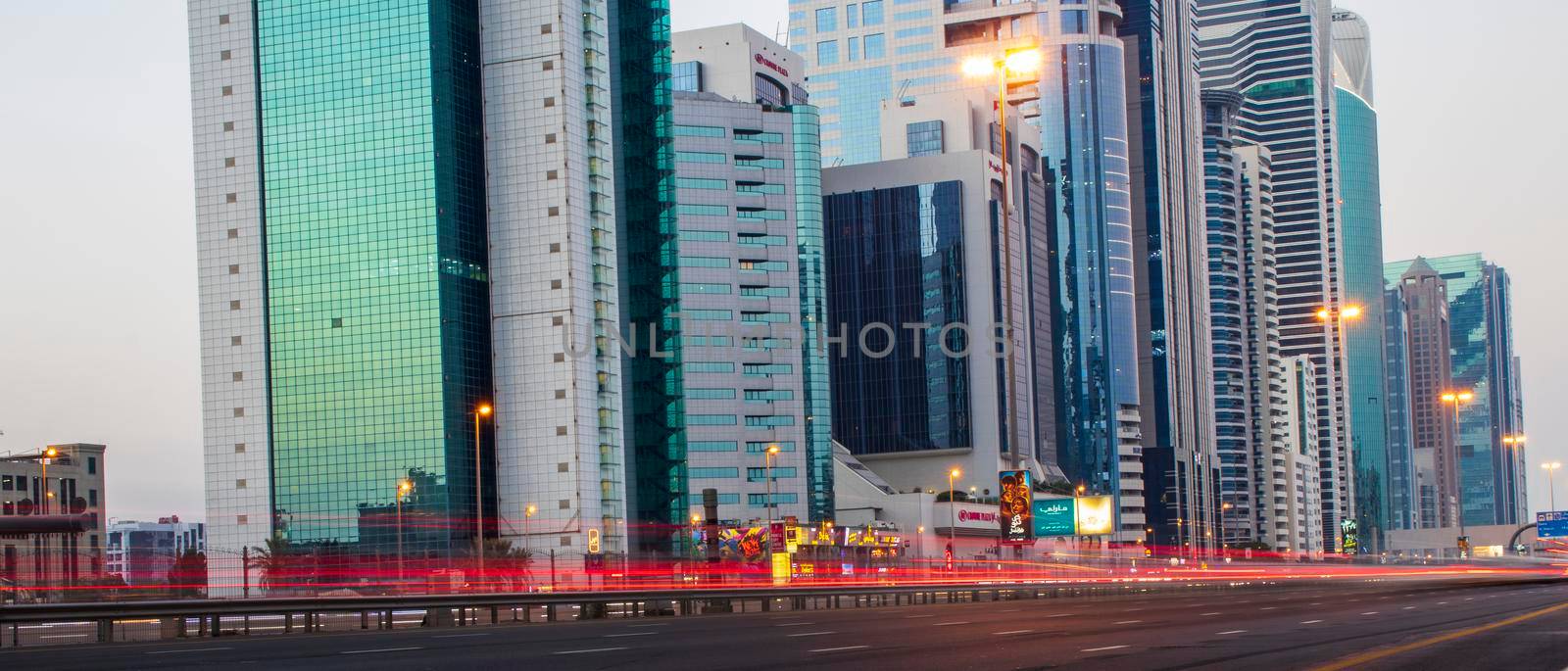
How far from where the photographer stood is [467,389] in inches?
5871

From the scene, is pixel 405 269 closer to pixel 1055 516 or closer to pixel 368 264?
pixel 368 264

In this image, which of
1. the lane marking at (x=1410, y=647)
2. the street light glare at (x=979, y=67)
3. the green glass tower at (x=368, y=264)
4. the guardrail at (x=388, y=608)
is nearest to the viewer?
the lane marking at (x=1410, y=647)

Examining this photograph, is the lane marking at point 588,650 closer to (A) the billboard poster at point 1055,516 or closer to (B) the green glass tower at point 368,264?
(A) the billboard poster at point 1055,516

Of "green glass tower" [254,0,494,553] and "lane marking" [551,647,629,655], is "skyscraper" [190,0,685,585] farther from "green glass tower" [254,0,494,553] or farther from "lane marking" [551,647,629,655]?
"lane marking" [551,647,629,655]

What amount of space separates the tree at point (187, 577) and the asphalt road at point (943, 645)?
1994cm

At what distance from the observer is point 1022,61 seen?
56.3 m

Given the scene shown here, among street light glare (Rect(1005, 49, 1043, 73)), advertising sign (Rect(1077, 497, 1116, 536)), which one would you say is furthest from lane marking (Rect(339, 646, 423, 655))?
advertising sign (Rect(1077, 497, 1116, 536))

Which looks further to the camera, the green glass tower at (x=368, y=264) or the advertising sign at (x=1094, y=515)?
the green glass tower at (x=368, y=264)

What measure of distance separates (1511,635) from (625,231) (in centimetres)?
14838

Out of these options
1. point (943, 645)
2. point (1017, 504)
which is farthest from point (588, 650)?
point (1017, 504)

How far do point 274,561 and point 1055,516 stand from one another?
60.3 m

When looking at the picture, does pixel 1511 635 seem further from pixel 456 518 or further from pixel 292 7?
pixel 292 7

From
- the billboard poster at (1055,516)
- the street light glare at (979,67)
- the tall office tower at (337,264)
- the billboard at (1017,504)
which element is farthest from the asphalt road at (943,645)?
the tall office tower at (337,264)

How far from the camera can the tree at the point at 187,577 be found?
62.3 m
